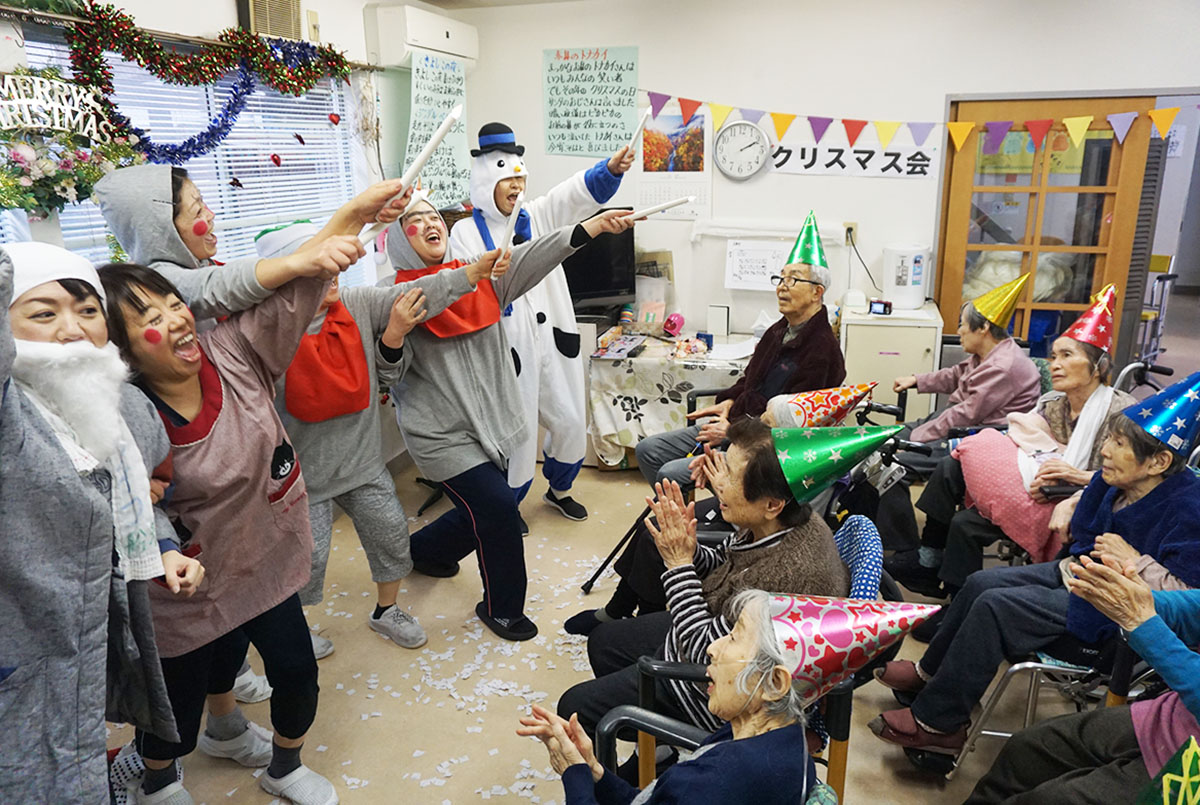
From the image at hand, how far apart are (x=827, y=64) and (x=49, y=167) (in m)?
3.47

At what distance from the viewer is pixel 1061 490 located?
94.0 inches

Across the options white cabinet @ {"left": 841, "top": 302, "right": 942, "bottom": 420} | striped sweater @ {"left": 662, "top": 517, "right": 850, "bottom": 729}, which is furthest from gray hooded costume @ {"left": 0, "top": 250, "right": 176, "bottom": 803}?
white cabinet @ {"left": 841, "top": 302, "right": 942, "bottom": 420}

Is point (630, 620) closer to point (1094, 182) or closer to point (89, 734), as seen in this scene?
point (89, 734)

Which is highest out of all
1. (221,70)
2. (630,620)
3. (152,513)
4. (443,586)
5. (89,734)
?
(221,70)

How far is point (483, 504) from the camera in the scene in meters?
2.75

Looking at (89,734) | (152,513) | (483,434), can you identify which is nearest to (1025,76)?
(483,434)

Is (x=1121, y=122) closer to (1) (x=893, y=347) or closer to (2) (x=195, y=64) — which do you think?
(1) (x=893, y=347)

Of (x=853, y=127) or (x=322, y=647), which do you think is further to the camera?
(x=853, y=127)

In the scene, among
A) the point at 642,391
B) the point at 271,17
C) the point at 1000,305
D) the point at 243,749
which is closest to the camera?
the point at 243,749

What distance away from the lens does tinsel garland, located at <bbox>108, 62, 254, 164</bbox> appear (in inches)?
106

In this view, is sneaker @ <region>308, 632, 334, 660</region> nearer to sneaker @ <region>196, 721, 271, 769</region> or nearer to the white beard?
sneaker @ <region>196, 721, 271, 769</region>

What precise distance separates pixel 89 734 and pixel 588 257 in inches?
134

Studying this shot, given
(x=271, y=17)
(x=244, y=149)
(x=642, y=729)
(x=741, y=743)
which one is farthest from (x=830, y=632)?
(x=271, y=17)

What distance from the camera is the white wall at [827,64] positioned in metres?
3.86
